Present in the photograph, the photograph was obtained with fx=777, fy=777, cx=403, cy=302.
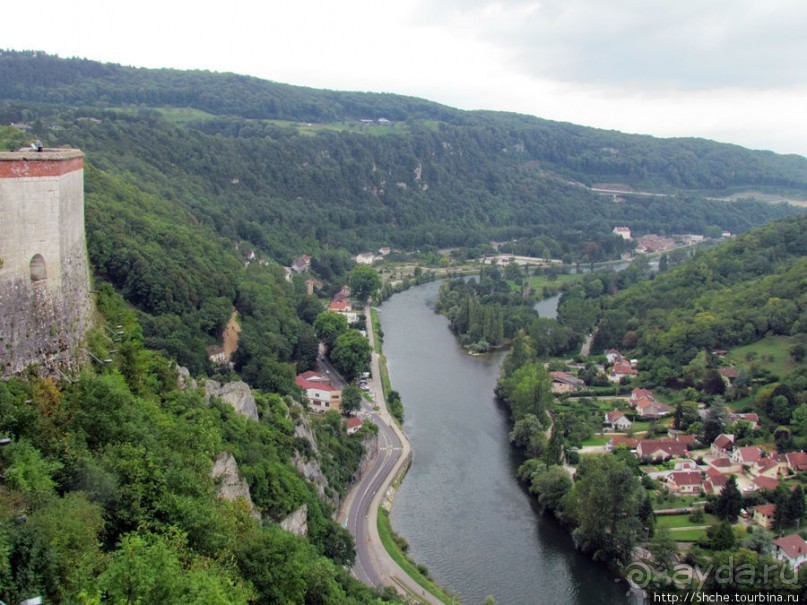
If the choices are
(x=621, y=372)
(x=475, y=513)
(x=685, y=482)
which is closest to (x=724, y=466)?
(x=685, y=482)

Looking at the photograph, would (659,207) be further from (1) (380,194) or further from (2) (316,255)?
(2) (316,255)

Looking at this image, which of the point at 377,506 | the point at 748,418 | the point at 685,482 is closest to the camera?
the point at 377,506

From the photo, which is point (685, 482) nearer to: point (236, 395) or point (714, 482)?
point (714, 482)

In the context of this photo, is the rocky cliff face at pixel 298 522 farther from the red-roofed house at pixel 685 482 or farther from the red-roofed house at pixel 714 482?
the red-roofed house at pixel 714 482

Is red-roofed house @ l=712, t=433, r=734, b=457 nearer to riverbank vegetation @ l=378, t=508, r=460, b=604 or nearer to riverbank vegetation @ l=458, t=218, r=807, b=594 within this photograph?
riverbank vegetation @ l=458, t=218, r=807, b=594

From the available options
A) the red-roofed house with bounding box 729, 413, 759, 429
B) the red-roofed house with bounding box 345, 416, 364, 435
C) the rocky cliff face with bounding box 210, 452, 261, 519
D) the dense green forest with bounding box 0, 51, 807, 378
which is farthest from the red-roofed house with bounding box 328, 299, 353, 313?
the rocky cliff face with bounding box 210, 452, 261, 519

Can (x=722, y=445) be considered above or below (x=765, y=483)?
below

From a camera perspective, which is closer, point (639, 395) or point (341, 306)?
point (639, 395)
